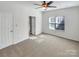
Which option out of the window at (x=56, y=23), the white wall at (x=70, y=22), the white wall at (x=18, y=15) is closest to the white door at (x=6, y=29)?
the white wall at (x=18, y=15)

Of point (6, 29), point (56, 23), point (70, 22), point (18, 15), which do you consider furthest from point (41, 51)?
point (56, 23)

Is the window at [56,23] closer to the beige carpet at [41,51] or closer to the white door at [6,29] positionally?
the beige carpet at [41,51]

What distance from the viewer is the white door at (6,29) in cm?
473

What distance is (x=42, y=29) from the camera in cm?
988

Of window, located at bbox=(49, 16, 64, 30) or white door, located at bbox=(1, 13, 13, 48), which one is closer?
white door, located at bbox=(1, 13, 13, 48)

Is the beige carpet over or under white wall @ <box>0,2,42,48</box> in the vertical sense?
under

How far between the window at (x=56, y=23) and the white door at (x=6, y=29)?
12.9ft

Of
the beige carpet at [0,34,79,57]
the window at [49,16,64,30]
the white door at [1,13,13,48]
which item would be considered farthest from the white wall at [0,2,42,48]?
the window at [49,16,64,30]

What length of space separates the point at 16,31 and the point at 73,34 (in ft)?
11.9

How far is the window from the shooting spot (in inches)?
302

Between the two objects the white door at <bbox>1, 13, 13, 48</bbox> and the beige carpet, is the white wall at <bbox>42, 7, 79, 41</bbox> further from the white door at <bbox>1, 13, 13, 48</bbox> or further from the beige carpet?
the white door at <bbox>1, 13, 13, 48</bbox>

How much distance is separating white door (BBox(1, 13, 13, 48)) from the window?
12.9 feet

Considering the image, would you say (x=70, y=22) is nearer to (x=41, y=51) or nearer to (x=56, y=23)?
(x=56, y=23)

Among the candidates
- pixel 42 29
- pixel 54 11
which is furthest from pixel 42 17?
pixel 54 11
